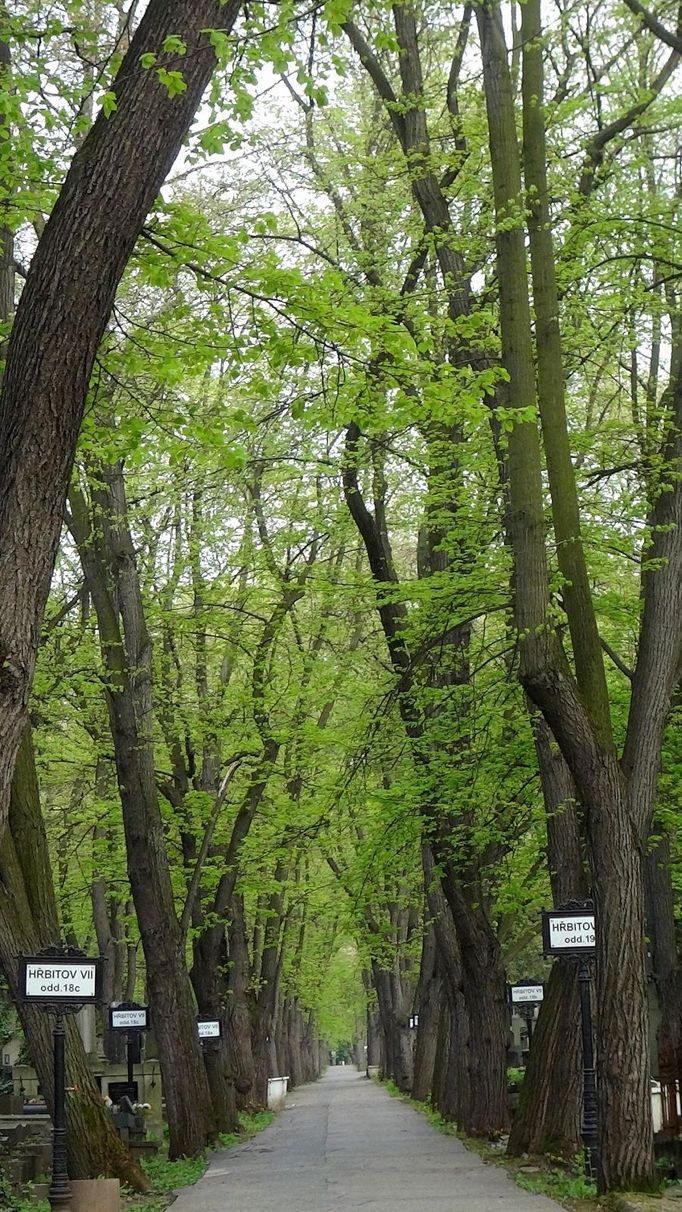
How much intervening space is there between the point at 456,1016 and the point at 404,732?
5698mm

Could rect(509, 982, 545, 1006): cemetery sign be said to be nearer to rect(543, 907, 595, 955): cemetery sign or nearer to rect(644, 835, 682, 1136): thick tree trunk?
rect(644, 835, 682, 1136): thick tree trunk

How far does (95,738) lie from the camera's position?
2248 centimetres

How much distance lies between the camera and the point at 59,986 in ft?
34.1

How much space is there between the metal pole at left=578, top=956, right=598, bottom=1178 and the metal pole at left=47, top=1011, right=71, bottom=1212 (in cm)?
419

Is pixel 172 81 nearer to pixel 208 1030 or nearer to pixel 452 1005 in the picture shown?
pixel 208 1030

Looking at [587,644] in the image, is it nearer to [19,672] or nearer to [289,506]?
[19,672]

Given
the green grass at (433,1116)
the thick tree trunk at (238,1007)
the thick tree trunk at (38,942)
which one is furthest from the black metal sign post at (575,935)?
the thick tree trunk at (238,1007)

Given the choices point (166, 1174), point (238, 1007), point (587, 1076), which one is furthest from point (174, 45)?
point (238, 1007)

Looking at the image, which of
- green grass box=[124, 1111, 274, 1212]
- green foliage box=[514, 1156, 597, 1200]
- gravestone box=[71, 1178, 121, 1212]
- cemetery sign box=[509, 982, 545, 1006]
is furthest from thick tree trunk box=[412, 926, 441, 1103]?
gravestone box=[71, 1178, 121, 1212]

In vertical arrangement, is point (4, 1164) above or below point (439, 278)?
below

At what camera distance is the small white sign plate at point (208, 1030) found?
21859mm

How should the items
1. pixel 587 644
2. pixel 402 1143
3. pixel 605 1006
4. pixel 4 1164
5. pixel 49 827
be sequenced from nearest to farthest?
pixel 605 1006
pixel 587 644
pixel 4 1164
pixel 402 1143
pixel 49 827

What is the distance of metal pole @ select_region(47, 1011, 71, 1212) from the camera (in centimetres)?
1052

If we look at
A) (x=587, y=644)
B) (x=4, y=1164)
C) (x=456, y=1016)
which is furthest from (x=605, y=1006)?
(x=456, y=1016)
